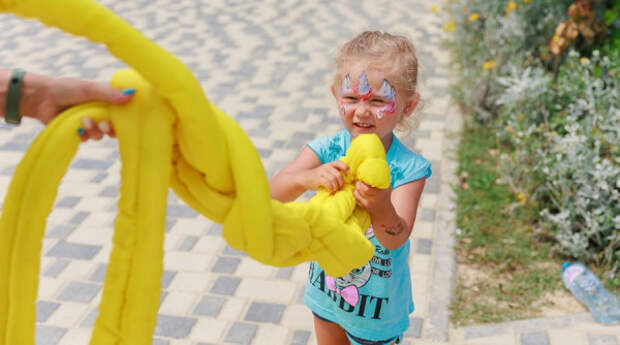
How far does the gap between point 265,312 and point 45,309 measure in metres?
1.32

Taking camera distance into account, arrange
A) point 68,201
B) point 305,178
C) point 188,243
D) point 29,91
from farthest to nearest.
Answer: point 68,201, point 188,243, point 305,178, point 29,91

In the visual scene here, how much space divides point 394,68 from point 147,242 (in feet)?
3.87

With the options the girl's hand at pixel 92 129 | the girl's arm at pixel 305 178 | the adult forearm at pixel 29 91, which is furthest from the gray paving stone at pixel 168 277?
the girl's hand at pixel 92 129

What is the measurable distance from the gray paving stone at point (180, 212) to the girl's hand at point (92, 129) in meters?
3.59

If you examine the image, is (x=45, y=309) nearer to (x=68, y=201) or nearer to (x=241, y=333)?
(x=241, y=333)

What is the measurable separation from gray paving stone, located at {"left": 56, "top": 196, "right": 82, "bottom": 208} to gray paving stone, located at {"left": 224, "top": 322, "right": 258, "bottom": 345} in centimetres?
194

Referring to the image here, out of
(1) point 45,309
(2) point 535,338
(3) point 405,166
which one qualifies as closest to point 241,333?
(1) point 45,309

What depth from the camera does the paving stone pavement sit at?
373 centimetres

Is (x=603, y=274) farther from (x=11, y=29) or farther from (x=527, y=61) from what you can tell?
(x=11, y=29)

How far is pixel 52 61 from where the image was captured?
7613 millimetres

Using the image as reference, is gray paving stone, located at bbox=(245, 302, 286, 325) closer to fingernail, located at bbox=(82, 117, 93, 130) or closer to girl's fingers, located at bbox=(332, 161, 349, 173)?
girl's fingers, located at bbox=(332, 161, 349, 173)

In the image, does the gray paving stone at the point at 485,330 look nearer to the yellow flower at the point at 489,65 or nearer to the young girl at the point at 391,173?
the young girl at the point at 391,173

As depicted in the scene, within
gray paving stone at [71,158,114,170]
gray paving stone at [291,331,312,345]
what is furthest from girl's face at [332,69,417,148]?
gray paving stone at [71,158,114,170]

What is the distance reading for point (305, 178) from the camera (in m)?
2.08
